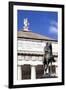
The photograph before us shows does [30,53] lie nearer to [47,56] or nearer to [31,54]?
[31,54]

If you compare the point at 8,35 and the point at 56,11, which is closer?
the point at 8,35

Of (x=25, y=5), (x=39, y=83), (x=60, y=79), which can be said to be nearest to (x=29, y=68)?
(x=39, y=83)

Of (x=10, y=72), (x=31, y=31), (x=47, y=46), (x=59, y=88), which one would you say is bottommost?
(x=59, y=88)

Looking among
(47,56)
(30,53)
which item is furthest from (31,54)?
(47,56)

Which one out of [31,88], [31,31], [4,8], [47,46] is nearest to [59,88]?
[31,88]

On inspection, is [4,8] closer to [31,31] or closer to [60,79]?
[31,31]

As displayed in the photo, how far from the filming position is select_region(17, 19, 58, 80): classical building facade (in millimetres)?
1772

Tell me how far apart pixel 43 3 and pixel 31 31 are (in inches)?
9.3

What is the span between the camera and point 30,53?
1802 millimetres

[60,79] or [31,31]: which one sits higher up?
[31,31]

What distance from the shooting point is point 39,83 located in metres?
1.81

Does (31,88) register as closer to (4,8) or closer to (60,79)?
(60,79)

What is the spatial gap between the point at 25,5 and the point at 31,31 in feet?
0.65

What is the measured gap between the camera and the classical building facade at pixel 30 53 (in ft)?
5.82
